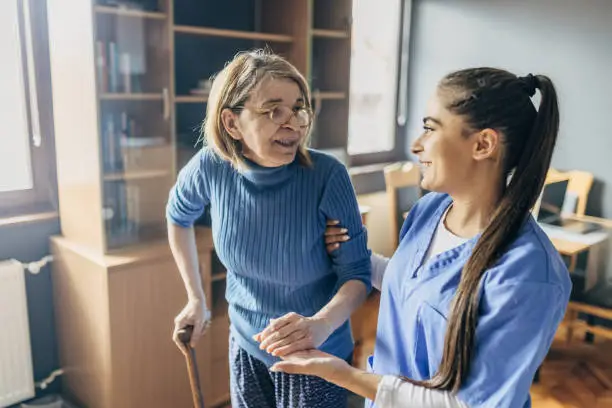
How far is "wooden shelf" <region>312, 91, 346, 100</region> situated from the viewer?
3010 millimetres

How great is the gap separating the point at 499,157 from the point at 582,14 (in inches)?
120

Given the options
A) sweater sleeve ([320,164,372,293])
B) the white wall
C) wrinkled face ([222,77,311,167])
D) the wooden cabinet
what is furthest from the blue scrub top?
the white wall

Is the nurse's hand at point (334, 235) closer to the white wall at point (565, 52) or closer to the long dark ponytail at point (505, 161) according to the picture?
the long dark ponytail at point (505, 161)

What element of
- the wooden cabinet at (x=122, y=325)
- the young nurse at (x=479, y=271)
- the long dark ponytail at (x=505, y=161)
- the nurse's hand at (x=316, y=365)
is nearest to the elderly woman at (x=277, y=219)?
the nurse's hand at (x=316, y=365)

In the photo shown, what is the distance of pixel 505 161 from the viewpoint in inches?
37.1

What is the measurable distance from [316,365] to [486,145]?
0.50 metres

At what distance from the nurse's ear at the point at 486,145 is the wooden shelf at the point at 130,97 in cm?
155

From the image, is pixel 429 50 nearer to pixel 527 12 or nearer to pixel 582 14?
pixel 527 12

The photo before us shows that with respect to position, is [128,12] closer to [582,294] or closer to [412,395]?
[412,395]

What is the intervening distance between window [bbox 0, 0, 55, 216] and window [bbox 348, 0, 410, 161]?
83.5 inches

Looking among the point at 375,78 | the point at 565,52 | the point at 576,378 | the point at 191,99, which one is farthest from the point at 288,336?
the point at 375,78

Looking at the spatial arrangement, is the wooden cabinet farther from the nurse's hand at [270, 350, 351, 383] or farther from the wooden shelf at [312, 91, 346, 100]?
the nurse's hand at [270, 350, 351, 383]

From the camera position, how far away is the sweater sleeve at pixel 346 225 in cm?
123

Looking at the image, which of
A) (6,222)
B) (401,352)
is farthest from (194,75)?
(401,352)
